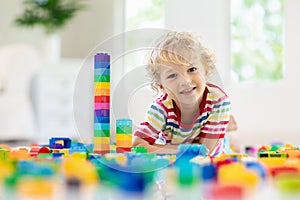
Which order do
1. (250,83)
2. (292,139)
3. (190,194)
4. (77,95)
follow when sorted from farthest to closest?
(250,83) < (292,139) < (77,95) < (190,194)

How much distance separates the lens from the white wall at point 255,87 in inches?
128

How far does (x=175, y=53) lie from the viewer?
1.07 meters

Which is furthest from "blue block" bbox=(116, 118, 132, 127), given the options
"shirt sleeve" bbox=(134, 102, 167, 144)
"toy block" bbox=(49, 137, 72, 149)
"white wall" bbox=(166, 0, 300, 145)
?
"white wall" bbox=(166, 0, 300, 145)

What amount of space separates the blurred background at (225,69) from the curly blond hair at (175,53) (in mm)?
1891

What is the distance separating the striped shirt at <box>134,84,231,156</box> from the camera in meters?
1.23

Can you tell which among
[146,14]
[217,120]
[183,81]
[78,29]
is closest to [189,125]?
[217,120]

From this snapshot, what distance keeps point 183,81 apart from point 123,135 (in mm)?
188

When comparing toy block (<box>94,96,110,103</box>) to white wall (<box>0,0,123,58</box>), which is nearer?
toy block (<box>94,96,110,103</box>)

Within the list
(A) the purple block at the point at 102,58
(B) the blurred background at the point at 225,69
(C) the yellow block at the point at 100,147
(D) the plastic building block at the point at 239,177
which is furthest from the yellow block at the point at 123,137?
(B) the blurred background at the point at 225,69

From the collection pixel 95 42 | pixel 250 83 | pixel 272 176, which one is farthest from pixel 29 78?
pixel 272 176

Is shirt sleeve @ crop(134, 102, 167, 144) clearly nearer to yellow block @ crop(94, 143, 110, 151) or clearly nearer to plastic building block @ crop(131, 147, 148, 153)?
plastic building block @ crop(131, 147, 148, 153)

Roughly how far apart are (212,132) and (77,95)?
0.35 m

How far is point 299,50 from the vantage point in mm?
3256

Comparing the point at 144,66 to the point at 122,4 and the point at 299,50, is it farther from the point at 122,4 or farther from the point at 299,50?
the point at 122,4
